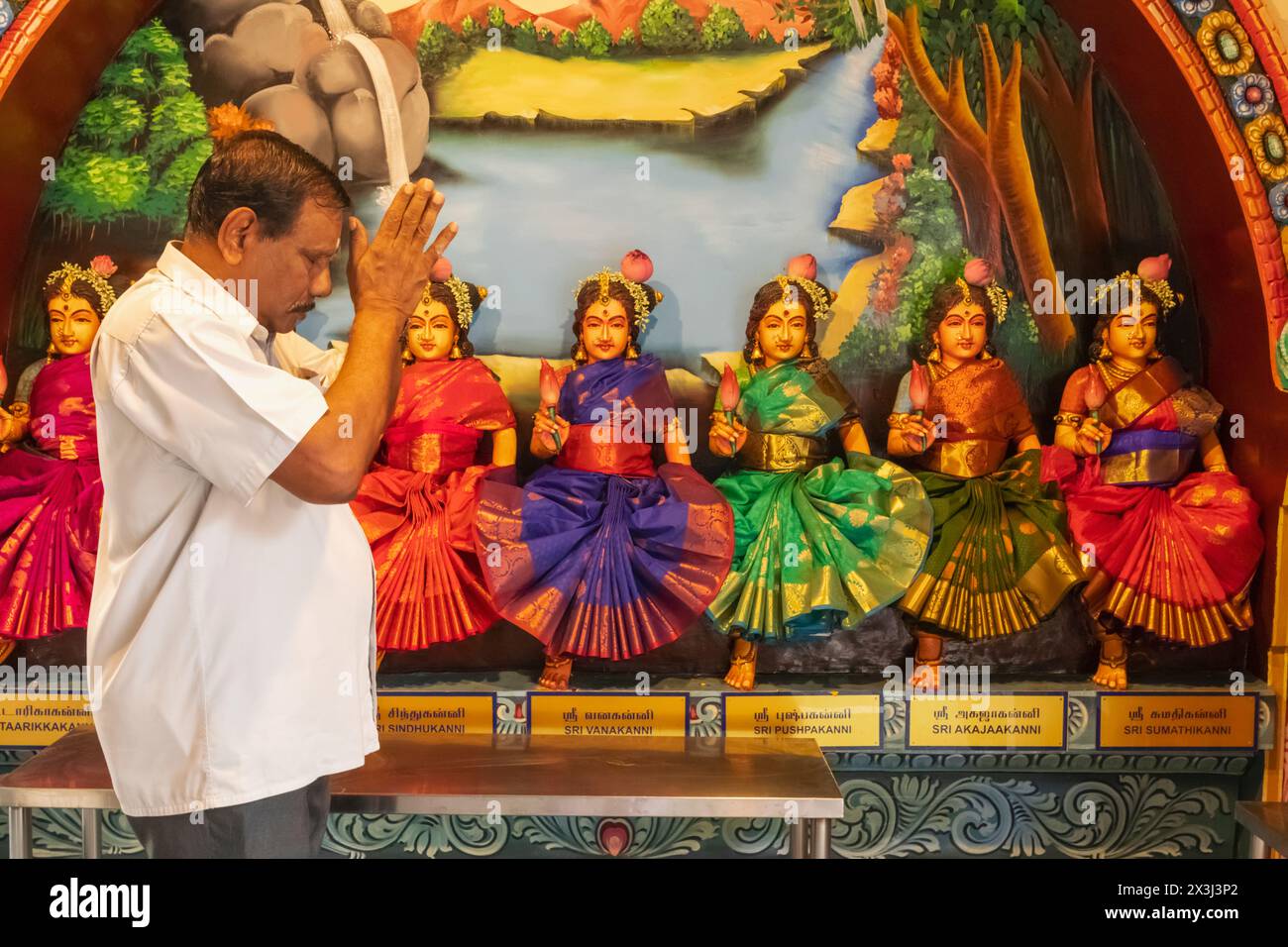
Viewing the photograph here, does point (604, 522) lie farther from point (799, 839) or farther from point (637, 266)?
point (799, 839)

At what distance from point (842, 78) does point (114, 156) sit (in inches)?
97.2

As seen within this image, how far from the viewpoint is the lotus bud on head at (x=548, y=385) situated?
3902 mm

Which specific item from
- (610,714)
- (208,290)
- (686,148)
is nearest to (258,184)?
(208,290)

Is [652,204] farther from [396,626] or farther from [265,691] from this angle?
[265,691]

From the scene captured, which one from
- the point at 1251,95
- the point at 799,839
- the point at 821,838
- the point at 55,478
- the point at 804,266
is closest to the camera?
the point at 821,838

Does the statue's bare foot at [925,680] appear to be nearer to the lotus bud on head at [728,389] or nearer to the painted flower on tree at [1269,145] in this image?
the lotus bud on head at [728,389]

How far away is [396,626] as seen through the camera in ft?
12.1

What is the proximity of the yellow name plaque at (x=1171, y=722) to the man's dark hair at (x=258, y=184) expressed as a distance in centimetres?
294

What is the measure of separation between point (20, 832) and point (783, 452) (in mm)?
2389

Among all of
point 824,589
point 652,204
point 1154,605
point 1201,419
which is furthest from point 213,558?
point 1201,419

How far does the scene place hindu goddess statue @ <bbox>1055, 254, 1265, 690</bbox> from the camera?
3760 mm

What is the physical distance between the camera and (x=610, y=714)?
12.7 feet

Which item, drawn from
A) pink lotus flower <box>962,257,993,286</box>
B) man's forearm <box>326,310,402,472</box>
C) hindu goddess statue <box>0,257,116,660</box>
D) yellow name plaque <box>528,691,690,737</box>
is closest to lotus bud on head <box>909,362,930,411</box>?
pink lotus flower <box>962,257,993,286</box>

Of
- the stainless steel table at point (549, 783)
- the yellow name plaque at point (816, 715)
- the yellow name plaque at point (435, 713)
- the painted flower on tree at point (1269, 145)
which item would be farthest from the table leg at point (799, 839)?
the painted flower on tree at point (1269, 145)
